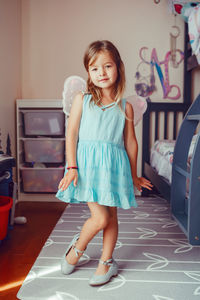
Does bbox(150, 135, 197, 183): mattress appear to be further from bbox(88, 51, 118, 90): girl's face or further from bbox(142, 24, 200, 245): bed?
bbox(88, 51, 118, 90): girl's face

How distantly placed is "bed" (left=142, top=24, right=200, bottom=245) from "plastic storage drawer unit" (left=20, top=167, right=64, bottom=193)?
764mm

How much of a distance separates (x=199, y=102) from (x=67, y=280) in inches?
42.7

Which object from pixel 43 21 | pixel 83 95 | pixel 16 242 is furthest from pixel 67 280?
pixel 43 21

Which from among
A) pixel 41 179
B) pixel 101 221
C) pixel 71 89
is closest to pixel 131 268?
pixel 101 221

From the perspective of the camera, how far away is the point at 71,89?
1255 millimetres

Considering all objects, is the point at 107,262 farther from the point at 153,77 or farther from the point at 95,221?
the point at 153,77

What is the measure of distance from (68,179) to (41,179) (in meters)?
1.44

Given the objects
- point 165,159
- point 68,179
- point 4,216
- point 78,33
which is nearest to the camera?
point 68,179

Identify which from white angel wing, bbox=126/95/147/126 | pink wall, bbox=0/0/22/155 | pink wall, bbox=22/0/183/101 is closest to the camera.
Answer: white angel wing, bbox=126/95/147/126

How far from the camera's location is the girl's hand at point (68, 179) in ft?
3.53

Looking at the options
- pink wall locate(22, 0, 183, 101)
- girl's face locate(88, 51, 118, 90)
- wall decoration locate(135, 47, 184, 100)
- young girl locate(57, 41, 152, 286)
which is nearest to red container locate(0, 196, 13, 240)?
young girl locate(57, 41, 152, 286)

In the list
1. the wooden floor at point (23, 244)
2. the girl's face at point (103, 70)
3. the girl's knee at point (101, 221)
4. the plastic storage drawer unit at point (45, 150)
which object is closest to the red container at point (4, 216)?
the wooden floor at point (23, 244)

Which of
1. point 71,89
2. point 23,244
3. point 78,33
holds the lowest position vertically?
point 23,244

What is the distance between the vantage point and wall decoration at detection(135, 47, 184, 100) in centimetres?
271
